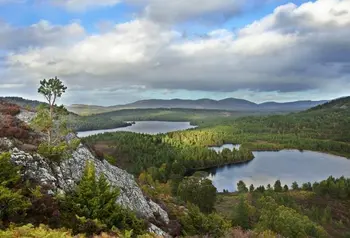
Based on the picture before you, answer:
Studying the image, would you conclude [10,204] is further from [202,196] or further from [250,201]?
[250,201]

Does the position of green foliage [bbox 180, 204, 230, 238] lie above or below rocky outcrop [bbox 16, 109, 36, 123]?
below

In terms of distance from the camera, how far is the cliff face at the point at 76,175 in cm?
2817

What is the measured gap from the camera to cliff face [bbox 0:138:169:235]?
2817 centimetres

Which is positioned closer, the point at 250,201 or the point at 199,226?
the point at 199,226

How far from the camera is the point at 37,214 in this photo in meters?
24.2

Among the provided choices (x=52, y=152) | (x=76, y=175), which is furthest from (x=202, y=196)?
(x=52, y=152)

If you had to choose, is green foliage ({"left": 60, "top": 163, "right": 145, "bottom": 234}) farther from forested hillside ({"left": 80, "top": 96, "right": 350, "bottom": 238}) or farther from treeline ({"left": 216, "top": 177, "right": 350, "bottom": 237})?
treeline ({"left": 216, "top": 177, "right": 350, "bottom": 237})

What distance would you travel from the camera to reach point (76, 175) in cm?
3203

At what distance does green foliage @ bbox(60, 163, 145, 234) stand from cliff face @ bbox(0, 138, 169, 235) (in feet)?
6.45

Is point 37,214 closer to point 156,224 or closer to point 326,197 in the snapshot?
point 156,224

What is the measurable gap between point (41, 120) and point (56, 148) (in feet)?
13.4

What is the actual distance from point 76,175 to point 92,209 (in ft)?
20.9

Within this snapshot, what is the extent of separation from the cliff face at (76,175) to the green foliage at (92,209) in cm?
197

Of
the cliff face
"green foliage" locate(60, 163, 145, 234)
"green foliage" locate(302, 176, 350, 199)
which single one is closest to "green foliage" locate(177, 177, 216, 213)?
the cliff face
